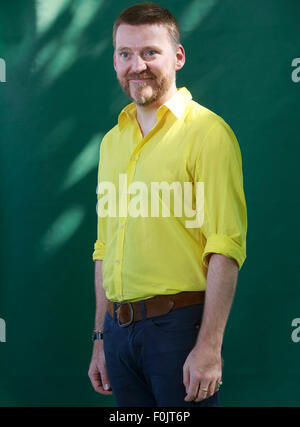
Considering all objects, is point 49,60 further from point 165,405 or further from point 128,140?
point 165,405

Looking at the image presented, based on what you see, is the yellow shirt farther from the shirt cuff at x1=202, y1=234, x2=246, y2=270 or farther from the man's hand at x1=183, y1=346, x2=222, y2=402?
the man's hand at x1=183, y1=346, x2=222, y2=402

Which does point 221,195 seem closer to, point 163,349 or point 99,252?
point 163,349

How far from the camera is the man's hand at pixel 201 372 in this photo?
174 centimetres

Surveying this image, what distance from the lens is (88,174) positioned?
2.89m

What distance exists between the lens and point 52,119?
113 inches

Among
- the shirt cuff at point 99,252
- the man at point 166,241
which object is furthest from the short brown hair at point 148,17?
the shirt cuff at point 99,252

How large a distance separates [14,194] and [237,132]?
1095mm

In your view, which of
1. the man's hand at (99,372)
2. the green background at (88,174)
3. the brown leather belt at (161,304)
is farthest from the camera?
the green background at (88,174)

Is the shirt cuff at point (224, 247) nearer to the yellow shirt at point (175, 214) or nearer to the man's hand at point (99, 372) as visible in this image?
the yellow shirt at point (175, 214)

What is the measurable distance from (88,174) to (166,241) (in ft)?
3.59

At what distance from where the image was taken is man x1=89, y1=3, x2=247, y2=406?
1.77m

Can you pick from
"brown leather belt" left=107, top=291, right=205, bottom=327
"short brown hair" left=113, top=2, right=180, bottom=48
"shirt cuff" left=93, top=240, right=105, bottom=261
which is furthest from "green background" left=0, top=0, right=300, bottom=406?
"brown leather belt" left=107, top=291, right=205, bottom=327
